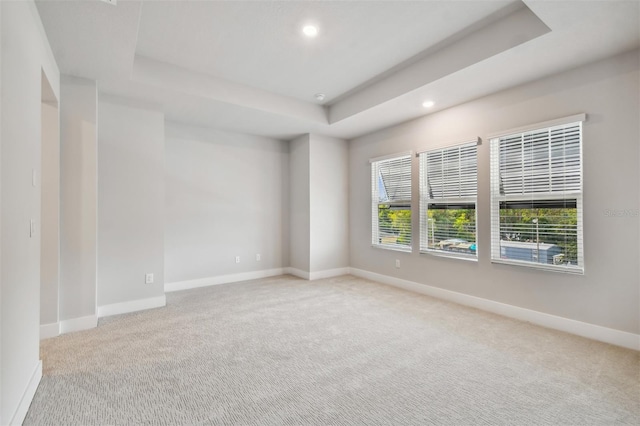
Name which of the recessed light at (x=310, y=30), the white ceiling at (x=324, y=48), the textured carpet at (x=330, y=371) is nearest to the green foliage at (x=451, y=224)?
the textured carpet at (x=330, y=371)

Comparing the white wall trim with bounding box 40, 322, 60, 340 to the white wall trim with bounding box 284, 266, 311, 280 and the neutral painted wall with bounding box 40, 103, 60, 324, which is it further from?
the white wall trim with bounding box 284, 266, 311, 280

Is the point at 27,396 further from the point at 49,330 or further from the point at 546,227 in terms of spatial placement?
the point at 546,227

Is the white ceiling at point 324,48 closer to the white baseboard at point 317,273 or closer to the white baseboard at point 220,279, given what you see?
the white baseboard at point 220,279

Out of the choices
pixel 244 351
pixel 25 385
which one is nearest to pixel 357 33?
pixel 244 351

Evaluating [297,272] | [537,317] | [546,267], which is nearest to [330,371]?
[537,317]

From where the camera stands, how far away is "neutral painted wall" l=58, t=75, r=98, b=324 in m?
3.14

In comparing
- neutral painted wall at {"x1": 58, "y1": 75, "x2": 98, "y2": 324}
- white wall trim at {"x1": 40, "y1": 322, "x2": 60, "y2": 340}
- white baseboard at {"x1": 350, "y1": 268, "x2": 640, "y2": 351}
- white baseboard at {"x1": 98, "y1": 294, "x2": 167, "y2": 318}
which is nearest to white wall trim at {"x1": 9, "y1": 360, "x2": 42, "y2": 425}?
white wall trim at {"x1": 40, "y1": 322, "x2": 60, "y2": 340}

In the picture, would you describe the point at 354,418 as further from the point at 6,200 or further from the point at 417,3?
the point at 417,3

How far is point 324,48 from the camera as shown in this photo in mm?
3186

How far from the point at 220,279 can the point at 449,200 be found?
3.76m

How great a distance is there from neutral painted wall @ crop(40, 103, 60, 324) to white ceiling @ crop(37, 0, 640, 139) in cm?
59

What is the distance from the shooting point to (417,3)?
8.29 ft

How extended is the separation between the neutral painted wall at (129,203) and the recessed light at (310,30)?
226cm

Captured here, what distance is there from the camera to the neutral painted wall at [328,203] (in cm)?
547
